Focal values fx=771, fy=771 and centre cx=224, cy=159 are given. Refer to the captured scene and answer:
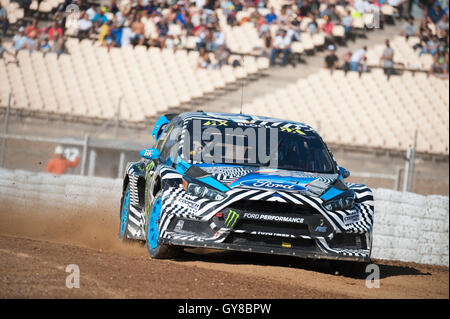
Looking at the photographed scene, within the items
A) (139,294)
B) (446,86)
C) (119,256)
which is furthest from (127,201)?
(446,86)

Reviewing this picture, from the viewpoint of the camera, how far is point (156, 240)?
753 cm

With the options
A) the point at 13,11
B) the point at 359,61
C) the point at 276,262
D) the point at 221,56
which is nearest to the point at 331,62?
the point at 359,61

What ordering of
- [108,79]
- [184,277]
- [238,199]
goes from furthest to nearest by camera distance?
1. [108,79]
2. [238,199]
3. [184,277]

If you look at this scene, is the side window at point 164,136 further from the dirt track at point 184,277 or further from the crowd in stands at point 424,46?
the crowd in stands at point 424,46

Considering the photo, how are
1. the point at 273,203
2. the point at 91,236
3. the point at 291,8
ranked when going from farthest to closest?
the point at 291,8 → the point at 91,236 → the point at 273,203

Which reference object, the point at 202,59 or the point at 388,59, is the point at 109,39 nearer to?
the point at 202,59

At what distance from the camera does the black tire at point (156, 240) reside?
7406 millimetres

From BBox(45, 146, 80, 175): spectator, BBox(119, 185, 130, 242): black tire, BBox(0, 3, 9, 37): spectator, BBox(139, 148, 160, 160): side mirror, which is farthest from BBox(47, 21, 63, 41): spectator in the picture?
BBox(139, 148, 160, 160): side mirror

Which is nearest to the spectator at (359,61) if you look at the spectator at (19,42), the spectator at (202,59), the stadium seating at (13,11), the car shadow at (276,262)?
the spectator at (202,59)

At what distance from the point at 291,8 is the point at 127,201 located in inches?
669

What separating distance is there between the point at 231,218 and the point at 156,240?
94 centimetres

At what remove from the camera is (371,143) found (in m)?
20.3
